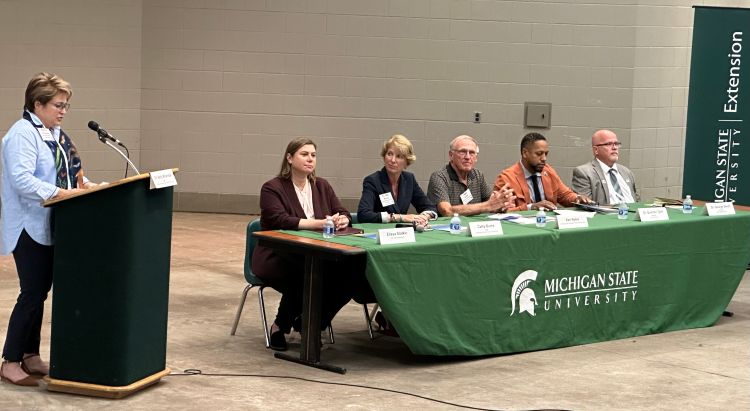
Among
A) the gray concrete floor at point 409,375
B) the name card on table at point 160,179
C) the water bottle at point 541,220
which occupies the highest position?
the name card on table at point 160,179

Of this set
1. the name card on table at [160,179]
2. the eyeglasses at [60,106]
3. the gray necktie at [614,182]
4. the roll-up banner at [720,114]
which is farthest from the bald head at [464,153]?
the roll-up banner at [720,114]

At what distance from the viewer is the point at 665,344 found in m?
6.21

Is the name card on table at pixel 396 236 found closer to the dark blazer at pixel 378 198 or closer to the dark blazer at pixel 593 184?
the dark blazer at pixel 378 198

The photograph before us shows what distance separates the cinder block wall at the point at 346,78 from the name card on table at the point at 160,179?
18.2ft

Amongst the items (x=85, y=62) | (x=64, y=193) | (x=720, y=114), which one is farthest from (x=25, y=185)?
(x=720, y=114)

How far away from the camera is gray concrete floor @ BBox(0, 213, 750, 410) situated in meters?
4.80

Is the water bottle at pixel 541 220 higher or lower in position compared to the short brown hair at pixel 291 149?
lower

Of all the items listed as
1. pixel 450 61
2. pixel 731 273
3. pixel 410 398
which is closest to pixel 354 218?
pixel 410 398

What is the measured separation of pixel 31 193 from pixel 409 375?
1.90 metres

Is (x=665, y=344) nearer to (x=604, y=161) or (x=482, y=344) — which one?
(x=482, y=344)

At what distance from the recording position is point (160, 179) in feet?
15.4

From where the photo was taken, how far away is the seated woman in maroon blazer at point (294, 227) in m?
5.69

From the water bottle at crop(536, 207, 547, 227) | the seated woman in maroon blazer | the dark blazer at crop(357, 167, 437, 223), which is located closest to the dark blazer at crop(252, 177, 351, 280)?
the seated woman in maroon blazer

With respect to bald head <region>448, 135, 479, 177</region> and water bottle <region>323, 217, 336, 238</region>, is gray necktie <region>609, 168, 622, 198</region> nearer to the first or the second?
bald head <region>448, 135, 479, 177</region>
